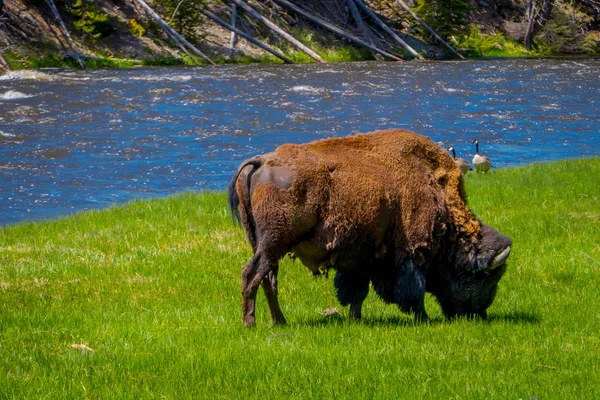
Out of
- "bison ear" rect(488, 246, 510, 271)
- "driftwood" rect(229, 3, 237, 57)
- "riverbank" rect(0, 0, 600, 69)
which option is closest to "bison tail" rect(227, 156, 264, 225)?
"bison ear" rect(488, 246, 510, 271)

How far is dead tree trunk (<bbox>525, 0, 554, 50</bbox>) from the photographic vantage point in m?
44.7

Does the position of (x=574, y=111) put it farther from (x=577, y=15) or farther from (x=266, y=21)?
(x=577, y=15)

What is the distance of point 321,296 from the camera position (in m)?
9.34

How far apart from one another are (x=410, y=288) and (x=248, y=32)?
31.0 metres

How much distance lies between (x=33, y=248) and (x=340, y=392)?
662 centimetres

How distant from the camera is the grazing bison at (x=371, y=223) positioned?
7543 millimetres

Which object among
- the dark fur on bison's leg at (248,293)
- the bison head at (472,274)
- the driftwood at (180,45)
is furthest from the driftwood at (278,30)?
the dark fur on bison's leg at (248,293)

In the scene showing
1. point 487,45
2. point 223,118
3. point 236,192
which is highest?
point 236,192

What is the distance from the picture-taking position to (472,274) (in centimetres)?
829

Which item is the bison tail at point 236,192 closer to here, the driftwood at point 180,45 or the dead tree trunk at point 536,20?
the driftwood at point 180,45

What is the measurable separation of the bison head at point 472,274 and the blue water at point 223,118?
364 inches

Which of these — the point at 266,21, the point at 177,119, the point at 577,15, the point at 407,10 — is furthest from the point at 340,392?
the point at 577,15

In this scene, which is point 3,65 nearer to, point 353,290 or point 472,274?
point 353,290

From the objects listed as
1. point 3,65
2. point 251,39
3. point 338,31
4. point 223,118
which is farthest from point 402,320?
point 338,31
